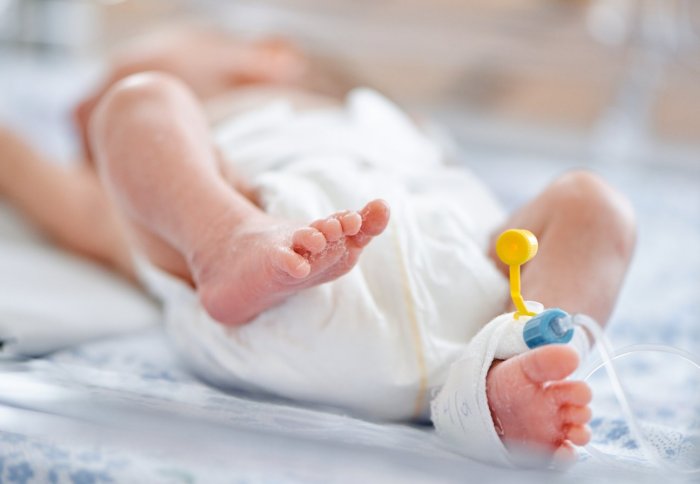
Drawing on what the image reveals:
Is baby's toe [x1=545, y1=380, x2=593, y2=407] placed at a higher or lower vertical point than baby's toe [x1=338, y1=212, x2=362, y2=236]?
lower

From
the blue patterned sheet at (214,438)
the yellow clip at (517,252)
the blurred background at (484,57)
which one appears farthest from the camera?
the blurred background at (484,57)

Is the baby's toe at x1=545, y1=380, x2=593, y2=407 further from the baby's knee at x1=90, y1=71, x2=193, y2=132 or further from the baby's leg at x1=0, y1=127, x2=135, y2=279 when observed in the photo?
the baby's leg at x1=0, y1=127, x2=135, y2=279

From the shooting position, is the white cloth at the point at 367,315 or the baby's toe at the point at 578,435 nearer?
the baby's toe at the point at 578,435

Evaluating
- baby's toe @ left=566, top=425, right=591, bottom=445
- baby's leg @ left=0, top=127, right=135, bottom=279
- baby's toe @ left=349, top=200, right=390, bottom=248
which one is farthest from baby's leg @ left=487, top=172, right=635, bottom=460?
baby's leg @ left=0, top=127, right=135, bottom=279

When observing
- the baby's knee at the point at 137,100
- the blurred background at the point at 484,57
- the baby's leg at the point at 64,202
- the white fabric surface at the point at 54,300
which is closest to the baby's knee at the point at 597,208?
the baby's knee at the point at 137,100

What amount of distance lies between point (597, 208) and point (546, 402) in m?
0.21

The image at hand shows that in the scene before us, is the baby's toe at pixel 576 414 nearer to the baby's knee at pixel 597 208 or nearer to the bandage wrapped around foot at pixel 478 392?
the bandage wrapped around foot at pixel 478 392

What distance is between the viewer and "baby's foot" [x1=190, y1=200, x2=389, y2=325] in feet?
1.87

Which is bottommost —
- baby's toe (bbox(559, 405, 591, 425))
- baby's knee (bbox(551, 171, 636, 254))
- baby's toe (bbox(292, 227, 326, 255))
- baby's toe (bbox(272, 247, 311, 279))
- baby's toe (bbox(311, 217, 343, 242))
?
baby's toe (bbox(559, 405, 591, 425))

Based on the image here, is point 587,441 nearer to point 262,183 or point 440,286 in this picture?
point 440,286

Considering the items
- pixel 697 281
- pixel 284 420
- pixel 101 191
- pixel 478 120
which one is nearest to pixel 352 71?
pixel 478 120

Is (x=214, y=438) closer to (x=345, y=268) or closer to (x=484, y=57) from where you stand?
(x=345, y=268)

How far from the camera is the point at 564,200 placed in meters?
0.70

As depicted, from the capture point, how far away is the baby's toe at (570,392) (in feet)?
1.73
